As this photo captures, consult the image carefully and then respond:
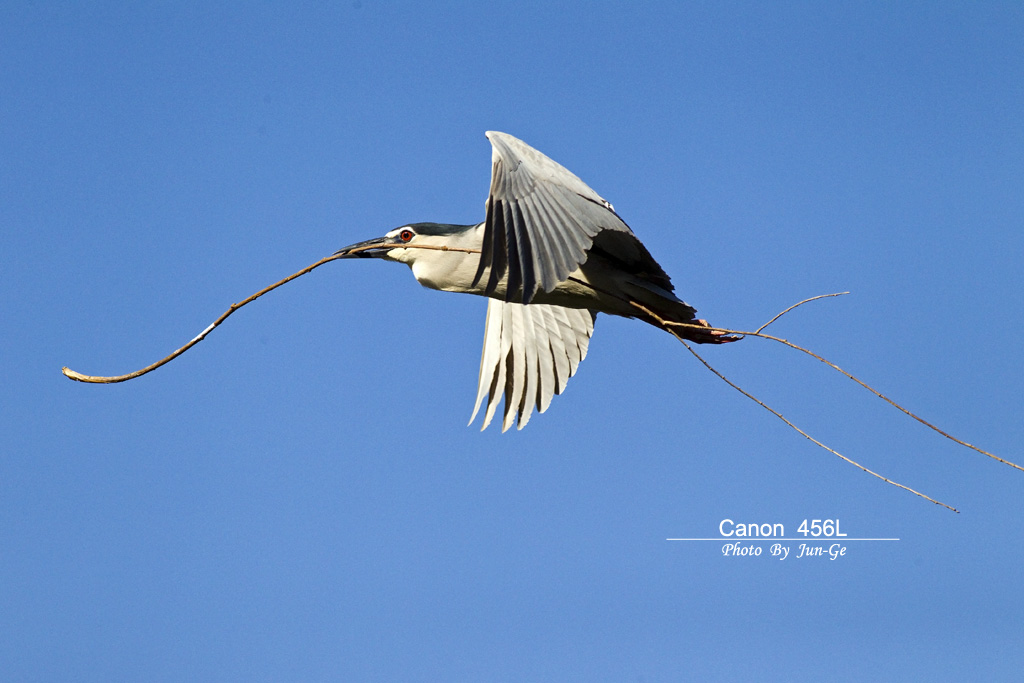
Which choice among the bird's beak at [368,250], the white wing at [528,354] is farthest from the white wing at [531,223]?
the white wing at [528,354]

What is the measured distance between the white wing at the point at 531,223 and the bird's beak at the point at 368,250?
1297 mm

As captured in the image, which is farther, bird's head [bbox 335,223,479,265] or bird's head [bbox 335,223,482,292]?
bird's head [bbox 335,223,479,265]

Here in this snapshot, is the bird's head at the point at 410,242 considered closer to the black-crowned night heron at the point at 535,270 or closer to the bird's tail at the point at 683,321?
the black-crowned night heron at the point at 535,270

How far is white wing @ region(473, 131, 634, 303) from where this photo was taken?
4621mm

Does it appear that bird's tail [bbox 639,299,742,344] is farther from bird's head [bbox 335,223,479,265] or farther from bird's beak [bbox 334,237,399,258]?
bird's beak [bbox 334,237,399,258]

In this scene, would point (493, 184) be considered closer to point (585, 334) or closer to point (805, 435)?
point (805, 435)

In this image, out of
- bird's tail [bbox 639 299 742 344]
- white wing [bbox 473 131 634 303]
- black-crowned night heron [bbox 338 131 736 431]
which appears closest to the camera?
white wing [bbox 473 131 634 303]

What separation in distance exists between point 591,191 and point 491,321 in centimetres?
224

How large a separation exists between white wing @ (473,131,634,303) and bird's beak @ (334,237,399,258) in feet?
4.25

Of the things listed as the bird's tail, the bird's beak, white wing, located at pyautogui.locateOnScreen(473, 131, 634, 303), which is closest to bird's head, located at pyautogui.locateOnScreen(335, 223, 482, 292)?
the bird's beak

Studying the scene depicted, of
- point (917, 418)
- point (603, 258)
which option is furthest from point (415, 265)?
point (917, 418)

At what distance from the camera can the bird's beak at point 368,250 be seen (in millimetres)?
6070

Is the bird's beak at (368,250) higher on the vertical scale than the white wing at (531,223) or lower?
higher

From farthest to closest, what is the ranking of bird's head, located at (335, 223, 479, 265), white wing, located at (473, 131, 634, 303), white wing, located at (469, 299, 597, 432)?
white wing, located at (469, 299, 597, 432), bird's head, located at (335, 223, 479, 265), white wing, located at (473, 131, 634, 303)
